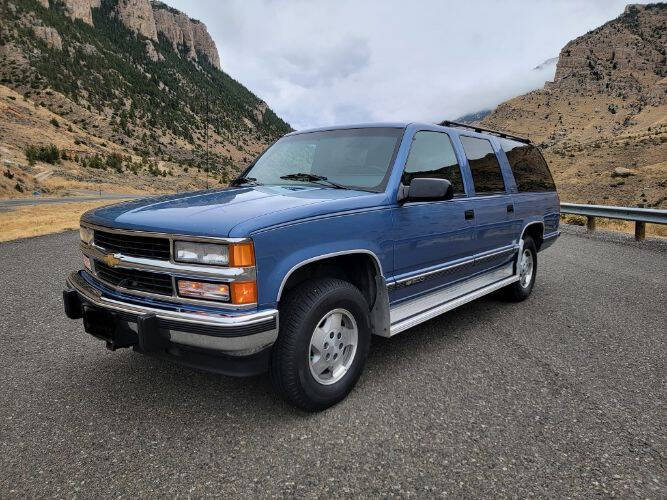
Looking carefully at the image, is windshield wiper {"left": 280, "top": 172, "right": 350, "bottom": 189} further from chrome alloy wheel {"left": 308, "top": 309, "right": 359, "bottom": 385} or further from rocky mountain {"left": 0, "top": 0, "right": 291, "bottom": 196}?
rocky mountain {"left": 0, "top": 0, "right": 291, "bottom": 196}

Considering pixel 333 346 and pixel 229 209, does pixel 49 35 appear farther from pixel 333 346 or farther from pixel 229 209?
pixel 333 346

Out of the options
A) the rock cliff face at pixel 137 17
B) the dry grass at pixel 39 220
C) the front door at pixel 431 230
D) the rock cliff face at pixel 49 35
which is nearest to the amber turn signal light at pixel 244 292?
the front door at pixel 431 230

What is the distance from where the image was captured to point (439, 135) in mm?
3973

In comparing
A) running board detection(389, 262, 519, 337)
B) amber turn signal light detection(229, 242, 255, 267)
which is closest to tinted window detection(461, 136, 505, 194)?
running board detection(389, 262, 519, 337)

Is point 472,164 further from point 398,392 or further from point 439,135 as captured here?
point 398,392

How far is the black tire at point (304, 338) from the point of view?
258 centimetres

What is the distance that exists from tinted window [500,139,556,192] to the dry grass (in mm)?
10385

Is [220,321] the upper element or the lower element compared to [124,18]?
lower

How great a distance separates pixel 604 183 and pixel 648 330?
2745 cm

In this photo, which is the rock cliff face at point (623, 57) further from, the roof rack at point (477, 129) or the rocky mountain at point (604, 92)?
the roof rack at point (477, 129)

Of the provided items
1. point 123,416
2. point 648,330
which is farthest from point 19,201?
point 648,330

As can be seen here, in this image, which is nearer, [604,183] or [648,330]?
[648,330]

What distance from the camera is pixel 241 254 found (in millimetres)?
2324

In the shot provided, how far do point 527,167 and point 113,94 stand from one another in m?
64.2
